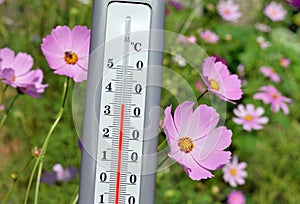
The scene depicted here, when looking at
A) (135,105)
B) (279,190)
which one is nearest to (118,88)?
(135,105)

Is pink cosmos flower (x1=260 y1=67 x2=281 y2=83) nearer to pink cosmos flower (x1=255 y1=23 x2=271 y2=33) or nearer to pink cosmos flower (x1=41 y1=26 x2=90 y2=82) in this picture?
pink cosmos flower (x1=255 y1=23 x2=271 y2=33)

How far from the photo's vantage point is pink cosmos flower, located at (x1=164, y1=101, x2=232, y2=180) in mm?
730

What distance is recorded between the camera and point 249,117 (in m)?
1.74

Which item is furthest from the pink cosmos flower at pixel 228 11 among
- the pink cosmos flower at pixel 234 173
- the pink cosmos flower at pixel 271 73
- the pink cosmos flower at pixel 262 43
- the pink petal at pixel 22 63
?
the pink petal at pixel 22 63

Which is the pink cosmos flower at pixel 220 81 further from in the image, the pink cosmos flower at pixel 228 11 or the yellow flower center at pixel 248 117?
the pink cosmos flower at pixel 228 11

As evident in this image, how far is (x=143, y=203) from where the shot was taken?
0.80 meters

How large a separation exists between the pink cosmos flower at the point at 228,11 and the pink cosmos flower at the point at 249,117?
58 cm

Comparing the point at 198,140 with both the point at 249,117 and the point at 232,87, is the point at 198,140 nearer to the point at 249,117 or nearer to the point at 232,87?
the point at 232,87

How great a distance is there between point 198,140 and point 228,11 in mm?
1622

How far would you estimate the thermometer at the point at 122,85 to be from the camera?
774 millimetres

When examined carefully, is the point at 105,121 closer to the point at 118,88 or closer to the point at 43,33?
the point at 118,88

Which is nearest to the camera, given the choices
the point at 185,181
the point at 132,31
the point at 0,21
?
the point at 132,31

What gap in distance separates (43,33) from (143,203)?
4.81 feet

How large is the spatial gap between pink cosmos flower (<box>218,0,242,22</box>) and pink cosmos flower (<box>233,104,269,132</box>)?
1.91ft
